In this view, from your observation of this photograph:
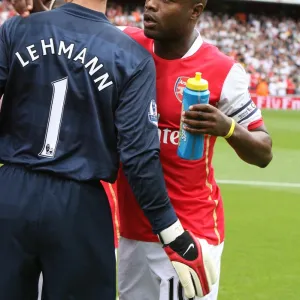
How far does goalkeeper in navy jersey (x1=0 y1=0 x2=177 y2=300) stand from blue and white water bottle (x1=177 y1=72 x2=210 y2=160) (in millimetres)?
136

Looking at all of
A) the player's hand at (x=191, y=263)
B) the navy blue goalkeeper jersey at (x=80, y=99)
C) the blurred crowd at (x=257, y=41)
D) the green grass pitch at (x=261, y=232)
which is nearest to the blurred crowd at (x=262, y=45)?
the blurred crowd at (x=257, y=41)

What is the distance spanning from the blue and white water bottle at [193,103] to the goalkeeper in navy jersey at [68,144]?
0.14m

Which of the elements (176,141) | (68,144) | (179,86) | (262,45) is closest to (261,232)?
(176,141)

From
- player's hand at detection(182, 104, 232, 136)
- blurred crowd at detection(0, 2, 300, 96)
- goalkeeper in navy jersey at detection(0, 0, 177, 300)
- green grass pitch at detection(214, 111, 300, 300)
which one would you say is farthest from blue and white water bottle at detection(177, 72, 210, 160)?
blurred crowd at detection(0, 2, 300, 96)

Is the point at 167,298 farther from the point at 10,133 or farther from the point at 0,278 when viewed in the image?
the point at 10,133

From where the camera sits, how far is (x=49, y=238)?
3.17m

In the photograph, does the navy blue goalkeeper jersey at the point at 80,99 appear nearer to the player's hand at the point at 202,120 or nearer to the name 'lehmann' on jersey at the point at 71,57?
→ the name 'lehmann' on jersey at the point at 71,57

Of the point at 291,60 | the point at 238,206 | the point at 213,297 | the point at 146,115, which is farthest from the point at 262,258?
the point at 291,60

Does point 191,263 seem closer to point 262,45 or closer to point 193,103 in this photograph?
point 193,103

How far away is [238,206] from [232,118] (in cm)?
614

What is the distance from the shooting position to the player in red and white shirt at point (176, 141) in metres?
3.64

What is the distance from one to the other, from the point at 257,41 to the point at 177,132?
3175cm

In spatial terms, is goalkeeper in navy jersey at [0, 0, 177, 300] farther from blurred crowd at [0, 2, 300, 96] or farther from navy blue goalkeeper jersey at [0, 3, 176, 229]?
blurred crowd at [0, 2, 300, 96]

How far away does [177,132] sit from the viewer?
371 cm
